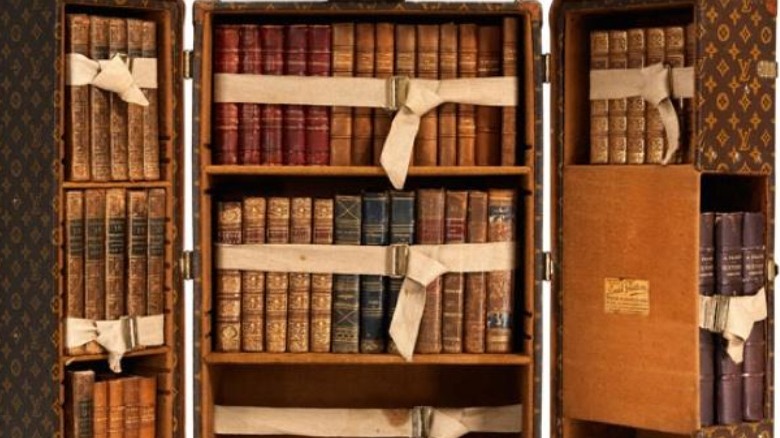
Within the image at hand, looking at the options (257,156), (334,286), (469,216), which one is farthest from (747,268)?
(257,156)

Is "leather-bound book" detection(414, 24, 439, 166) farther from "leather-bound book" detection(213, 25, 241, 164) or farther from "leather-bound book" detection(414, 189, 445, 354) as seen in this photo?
"leather-bound book" detection(213, 25, 241, 164)

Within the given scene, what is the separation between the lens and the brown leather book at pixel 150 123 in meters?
3.59

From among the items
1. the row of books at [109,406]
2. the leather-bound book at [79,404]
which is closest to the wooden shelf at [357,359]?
the row of books at [109,406]

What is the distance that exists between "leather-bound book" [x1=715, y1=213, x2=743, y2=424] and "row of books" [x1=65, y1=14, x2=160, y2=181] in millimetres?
1434

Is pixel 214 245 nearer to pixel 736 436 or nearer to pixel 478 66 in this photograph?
pixel 478 66

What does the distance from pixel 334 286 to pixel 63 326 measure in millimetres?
692

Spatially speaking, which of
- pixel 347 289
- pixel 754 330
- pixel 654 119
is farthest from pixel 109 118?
pixel 754 330

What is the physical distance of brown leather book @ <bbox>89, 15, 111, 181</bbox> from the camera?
352 cm

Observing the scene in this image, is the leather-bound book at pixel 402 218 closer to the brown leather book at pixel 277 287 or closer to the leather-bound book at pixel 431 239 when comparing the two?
the leather-bound book at pixel 431 239

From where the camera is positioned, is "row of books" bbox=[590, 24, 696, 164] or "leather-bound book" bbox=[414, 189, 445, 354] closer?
"row of books" bbox=[590, 24, 696, 164]

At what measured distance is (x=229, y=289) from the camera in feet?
12.1

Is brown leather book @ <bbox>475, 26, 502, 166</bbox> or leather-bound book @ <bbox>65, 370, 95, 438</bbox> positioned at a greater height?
brown leather book @ <bbox>475, 26, 502, 166</bbox>

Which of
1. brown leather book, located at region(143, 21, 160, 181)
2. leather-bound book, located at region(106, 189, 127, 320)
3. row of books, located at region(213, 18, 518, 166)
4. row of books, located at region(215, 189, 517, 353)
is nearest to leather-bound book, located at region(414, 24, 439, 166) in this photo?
row of books, located at region(213, 18, 518, 166)

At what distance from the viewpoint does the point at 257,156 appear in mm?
3672
